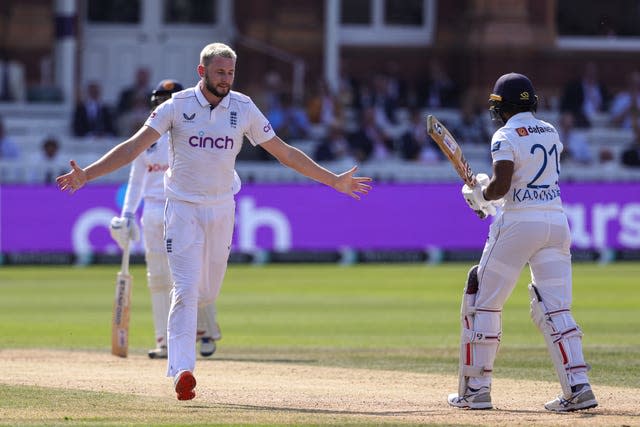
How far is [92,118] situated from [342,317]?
1095 cm

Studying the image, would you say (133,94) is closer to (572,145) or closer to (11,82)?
(11,82)

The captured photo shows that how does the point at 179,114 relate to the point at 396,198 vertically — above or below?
above

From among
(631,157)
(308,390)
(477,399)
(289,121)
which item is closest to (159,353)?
(308,390)

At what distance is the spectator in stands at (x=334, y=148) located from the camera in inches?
1002

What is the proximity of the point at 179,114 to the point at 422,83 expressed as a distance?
2175 cm

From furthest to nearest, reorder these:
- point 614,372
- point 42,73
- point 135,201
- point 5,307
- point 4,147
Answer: point 42,73 → point 4,147 → point 5,307 → point 135,201 → point 614,372

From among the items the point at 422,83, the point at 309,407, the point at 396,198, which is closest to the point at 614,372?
the point at 309,407

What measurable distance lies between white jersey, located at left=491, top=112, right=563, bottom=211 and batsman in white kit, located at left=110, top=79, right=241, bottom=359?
392cm

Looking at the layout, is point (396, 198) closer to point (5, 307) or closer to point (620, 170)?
point (620, 170)

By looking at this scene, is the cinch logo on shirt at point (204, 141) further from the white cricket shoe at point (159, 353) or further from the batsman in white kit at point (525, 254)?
the white cricket shoe at point (159, 353)

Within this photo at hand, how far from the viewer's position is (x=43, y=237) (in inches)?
899

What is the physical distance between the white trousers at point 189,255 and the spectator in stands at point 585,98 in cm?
2032

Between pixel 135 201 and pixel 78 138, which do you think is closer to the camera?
pixel 135 201

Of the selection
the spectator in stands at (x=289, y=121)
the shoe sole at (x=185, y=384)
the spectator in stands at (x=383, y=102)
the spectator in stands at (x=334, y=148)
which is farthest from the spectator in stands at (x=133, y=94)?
the shoe sole at (x=185, y=384)
